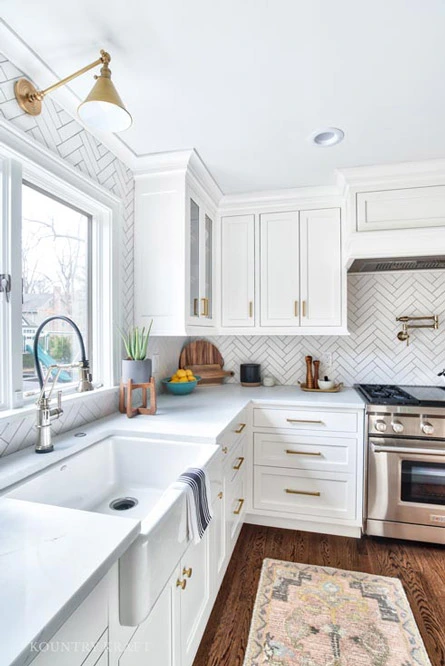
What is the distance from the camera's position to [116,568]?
738 millimetres

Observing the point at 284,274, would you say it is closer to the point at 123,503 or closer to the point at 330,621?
the point at 123,503

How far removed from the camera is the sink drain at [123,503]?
128 cm

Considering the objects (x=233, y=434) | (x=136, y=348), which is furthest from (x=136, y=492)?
(x=136, y=348)

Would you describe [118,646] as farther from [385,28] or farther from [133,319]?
[385,28]

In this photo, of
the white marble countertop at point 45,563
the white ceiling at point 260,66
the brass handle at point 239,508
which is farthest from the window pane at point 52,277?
the brass handle at point 239,508

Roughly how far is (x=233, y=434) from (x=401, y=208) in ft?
5.69

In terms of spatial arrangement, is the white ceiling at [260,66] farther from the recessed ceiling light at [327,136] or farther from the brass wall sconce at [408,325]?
the brass wall sconce at [408,325]

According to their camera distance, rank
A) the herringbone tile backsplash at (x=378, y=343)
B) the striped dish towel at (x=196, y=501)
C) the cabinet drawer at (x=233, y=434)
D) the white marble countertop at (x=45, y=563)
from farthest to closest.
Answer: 1. the herringbone tile backsplash at (x=378, y=343)
2. the cabinet drawer at (x=233, y=434)
3. the striped dish towel at (x=196, y=501)
4. the white marble countertop at (x=45, y=563)

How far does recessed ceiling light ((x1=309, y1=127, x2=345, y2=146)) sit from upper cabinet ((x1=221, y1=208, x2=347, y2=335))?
67 cm

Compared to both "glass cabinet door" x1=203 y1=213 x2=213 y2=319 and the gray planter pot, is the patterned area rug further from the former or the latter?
"glass cabinet door" x1=203 y1=213 x2=213 y2=319

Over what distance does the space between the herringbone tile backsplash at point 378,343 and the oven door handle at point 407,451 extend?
672 mm

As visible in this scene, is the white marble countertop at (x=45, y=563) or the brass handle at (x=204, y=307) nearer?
the white marble countertop at (x=45, y=563)

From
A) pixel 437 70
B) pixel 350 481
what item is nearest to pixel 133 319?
pixel 350 481

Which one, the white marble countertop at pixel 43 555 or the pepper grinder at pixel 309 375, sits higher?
the pepper grinder at pixel 309 375
